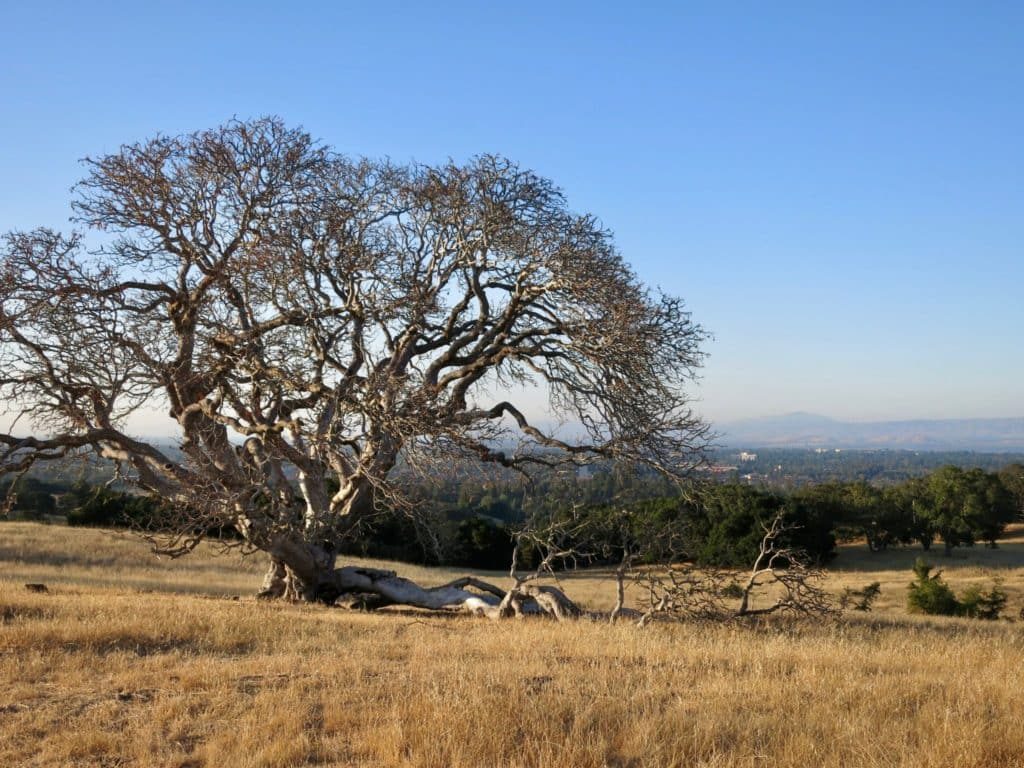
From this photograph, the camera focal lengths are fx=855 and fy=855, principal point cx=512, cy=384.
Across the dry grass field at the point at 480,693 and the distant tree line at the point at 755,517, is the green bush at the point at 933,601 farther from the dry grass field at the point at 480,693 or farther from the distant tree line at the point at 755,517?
the dry grass field at the point at 480,693

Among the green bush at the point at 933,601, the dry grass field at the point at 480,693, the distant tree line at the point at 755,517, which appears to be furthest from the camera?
the distant tree line at the point at 755,517

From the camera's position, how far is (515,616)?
48.9 feet

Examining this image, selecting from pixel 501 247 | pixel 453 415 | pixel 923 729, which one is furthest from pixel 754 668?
pixel 501 247

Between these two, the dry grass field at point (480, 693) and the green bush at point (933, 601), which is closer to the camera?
the dry grass field at point (480, 693)

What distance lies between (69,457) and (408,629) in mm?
7910

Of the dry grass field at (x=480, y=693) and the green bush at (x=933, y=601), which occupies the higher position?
the dry grass field at (x=480, y=693)

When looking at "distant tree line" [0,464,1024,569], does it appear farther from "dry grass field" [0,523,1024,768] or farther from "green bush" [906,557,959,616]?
"dry grass field" [0,523,1024,768]

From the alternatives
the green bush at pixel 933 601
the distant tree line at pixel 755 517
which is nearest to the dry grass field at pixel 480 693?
the green bush at pixel 933 601

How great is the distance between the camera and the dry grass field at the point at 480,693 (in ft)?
17.7

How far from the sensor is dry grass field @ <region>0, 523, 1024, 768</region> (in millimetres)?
5383

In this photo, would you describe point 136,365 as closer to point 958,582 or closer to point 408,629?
point 408,629

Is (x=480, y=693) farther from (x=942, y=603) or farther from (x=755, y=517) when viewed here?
(x=755, y=517)

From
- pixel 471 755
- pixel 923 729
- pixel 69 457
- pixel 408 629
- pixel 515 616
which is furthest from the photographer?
pixel 69 457

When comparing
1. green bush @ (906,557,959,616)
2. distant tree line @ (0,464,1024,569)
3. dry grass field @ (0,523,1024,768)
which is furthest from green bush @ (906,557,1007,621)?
dry grass field @ (0,523,1024,768)
